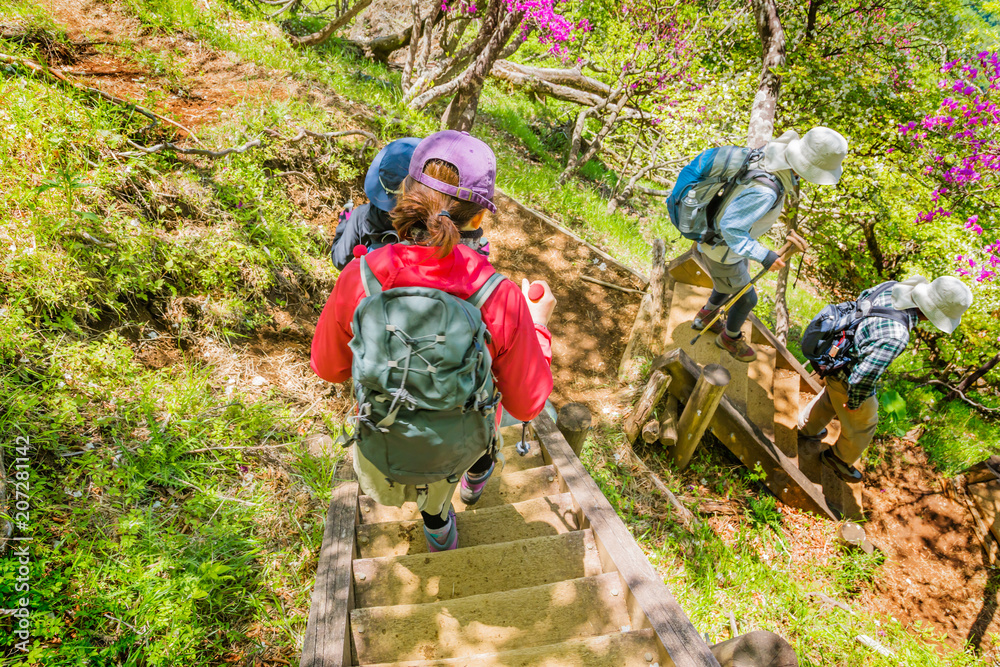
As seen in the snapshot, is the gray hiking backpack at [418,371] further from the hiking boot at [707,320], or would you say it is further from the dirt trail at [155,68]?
the dirt trail at [155,68]

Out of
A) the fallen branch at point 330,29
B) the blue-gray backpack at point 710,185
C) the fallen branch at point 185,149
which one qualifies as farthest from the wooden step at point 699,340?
the fallen branch at point 330,29

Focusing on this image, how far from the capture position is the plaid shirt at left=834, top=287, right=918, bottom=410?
12.0ft

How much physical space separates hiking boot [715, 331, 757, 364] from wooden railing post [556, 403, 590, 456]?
228cm

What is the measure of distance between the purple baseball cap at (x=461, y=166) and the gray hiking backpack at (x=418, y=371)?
31 centimetres

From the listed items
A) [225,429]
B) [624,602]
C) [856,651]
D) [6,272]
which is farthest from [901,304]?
[6,272]

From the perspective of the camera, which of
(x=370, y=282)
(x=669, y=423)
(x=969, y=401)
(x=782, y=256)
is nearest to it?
(x=370, y=282)

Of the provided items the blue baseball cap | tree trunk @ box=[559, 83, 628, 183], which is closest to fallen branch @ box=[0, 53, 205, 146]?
the blue baseball cap

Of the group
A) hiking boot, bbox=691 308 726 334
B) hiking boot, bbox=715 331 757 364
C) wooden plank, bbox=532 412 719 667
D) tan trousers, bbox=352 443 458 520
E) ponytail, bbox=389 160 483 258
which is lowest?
wooden plank, bbox=532 412 719 667

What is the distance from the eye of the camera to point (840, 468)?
5.04m

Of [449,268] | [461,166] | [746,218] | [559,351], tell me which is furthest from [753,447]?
[461,166]

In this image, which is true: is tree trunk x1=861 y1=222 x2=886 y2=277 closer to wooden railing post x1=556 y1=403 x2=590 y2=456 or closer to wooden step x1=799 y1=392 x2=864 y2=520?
wooden step x1=799 y1=392 x2=864 y2=520

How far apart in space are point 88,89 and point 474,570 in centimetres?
467

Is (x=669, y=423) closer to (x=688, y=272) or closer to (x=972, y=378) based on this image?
(x=688, y=272)

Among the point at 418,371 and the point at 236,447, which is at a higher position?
the point at 418,371
